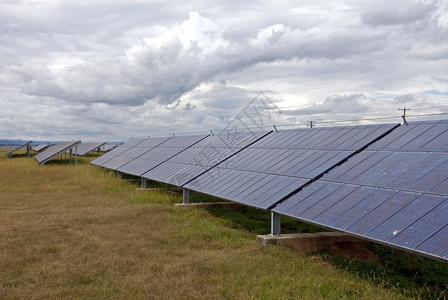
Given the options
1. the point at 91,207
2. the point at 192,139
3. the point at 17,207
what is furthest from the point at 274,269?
the point at 192,139

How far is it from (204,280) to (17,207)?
38.4ft

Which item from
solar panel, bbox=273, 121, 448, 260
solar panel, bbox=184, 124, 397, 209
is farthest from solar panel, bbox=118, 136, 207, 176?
solar panel, bbox=273, 121, 448, 260

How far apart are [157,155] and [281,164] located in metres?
12.9

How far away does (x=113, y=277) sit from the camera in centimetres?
838

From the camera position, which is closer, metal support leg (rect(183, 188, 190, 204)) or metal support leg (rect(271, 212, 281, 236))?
metal support leg (rect(271, 212, 281, 236))

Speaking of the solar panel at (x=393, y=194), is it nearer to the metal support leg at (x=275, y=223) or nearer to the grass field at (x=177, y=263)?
the metal support leg at (x=275, y=223)

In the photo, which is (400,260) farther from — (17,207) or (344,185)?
(17,207)

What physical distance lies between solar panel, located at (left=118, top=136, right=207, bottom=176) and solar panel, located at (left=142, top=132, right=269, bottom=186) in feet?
3.05

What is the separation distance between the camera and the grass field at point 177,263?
7.57 metres

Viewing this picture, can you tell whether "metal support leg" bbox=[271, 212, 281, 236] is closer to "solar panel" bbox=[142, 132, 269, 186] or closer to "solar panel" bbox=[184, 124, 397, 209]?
"solar panel" bbox=[184, 124, 397, 209]

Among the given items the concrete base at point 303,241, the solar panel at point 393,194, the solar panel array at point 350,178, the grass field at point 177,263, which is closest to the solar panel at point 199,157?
the solar panel array at point 350,178

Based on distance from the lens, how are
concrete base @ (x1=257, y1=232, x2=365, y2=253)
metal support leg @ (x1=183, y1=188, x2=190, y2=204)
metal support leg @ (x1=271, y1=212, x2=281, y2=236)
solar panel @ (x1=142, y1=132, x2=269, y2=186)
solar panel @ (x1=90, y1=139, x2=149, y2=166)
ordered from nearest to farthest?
concrete base @ (x1=257, y1=232, x2=365, y2=253) → metal support leg @ (x1=271, y1=212, x2=281, y2=236) → metal support leg @ (x1=183, y1=188, x2=190, y2=204) → solar panel @ (x1=142, y1=132, x2=269, y2=186) → solar panel @ (x1=90, y1=139, x2=149, y2=166)

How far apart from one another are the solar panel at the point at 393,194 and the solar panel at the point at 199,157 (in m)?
6.87

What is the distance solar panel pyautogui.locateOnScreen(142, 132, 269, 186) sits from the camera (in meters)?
17.3
